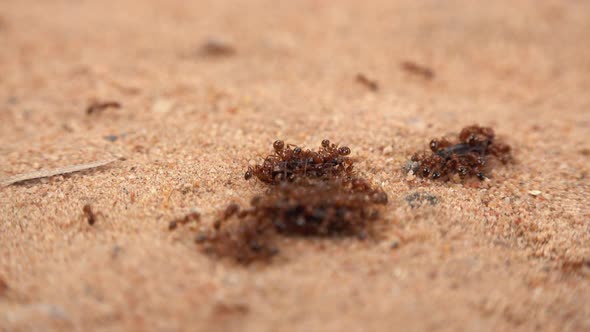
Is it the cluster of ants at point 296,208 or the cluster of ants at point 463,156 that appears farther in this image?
the cluster of ants at point 463,156

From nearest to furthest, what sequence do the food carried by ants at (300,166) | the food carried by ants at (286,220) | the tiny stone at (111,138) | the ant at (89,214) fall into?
the food carried by ants at (286,220)
the ant at (89,214)
the food carried by ants at (300,166)
the tiny stone at (111,138)

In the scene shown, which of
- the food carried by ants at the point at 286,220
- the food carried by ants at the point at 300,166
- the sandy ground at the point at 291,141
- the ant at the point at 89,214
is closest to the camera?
the sandy ground at the point at 291,141

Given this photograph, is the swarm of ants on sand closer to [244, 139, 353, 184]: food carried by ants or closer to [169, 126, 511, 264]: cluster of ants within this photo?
[169, 126, 511, 264]: cluster of ants

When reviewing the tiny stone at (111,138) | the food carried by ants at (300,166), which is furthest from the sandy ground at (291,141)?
the food carried by ants at (300,166)

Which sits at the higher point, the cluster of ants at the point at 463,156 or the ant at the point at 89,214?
the cluster of ants at the point at 463,156

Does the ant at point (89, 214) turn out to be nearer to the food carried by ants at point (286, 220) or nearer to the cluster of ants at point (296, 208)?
the cluster of ants at point (296, 208)

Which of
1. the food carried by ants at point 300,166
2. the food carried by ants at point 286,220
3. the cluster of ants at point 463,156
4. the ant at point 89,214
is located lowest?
the ant at point 89,214

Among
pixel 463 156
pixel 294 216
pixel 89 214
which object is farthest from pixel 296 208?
pixel 463 156
